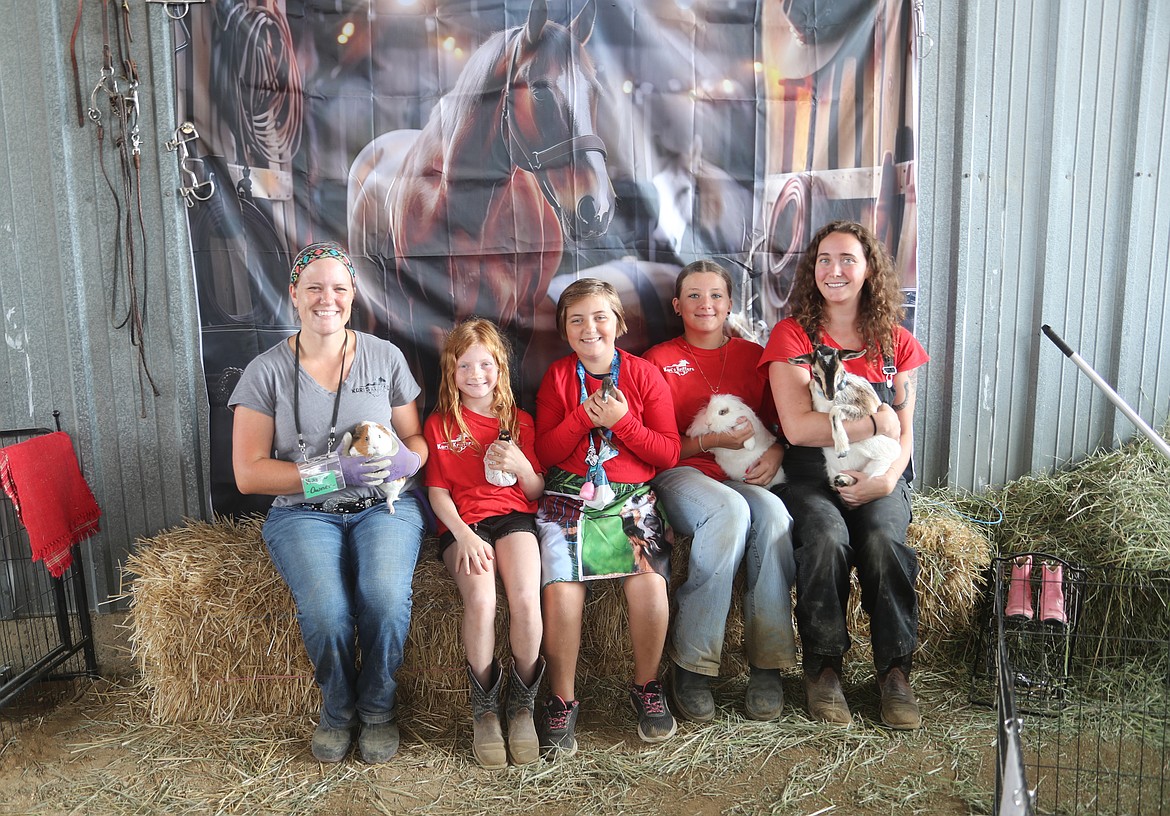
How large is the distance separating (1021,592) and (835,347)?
0.93 meters

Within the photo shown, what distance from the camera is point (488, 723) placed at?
2225mm

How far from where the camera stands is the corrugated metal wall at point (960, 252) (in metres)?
2.71

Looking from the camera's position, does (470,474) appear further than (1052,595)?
Yes

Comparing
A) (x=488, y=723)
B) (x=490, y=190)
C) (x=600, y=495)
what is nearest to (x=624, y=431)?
(x=600, y=495)

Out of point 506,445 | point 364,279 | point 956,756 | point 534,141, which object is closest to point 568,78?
point 534,141

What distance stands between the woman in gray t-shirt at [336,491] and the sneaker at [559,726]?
450 mm

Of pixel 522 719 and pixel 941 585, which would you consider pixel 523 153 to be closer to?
pixel 522 719

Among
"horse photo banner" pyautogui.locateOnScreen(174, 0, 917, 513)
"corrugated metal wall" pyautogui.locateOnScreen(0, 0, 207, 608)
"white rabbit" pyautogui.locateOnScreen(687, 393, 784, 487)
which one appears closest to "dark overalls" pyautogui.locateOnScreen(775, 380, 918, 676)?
"white rabbit" pyautogui.locateOnScreen(687, 393, 784, 487)

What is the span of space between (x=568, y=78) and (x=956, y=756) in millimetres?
2477

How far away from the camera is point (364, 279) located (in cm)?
280

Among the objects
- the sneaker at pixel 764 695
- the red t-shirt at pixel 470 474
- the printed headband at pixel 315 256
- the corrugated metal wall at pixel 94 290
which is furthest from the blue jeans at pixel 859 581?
the corrugated metal wall at pixel 94 290

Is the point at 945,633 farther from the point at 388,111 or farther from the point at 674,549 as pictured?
the point at 388,111

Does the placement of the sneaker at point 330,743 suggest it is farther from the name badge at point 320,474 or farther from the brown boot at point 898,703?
the brown boot at point 898,703

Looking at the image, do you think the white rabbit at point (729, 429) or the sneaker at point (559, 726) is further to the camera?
the white rabbit at point (729, 429)
